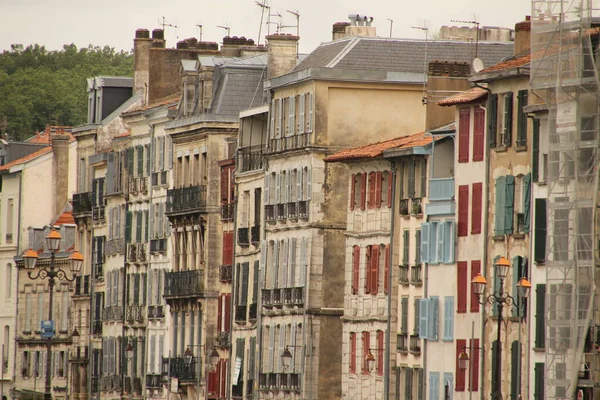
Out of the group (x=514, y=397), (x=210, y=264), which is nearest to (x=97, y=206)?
(x=210, y=264)

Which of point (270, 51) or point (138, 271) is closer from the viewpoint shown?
point (270, 51)

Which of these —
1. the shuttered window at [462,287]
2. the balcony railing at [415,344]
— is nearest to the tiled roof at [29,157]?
the balcony railing at [415,344]

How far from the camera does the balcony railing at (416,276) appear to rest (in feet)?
317

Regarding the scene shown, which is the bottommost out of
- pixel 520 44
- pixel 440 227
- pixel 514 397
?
pixel 514 397

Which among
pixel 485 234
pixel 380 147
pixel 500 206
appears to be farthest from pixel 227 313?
pixel 500 206

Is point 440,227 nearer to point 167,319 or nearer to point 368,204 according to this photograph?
point 368,204

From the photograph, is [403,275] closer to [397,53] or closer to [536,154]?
[536,154]

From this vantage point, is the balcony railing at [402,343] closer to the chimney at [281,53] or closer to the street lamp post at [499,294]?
the street lamp post at [499,294]

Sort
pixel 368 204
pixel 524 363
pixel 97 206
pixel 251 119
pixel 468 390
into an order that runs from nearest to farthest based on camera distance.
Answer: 1. pixel 524 363
2. pixel 468 390
3. pixel 368 204
4. pixel 251 119
5. pixel 97 206

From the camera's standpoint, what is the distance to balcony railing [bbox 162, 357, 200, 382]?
397ft

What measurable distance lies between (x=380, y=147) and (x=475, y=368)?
47.8ft

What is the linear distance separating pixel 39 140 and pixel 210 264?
4729 centimetres

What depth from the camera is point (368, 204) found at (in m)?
103

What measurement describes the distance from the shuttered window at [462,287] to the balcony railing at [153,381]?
36.3m
